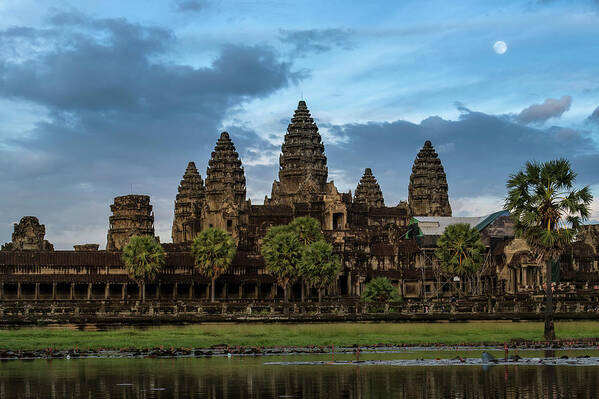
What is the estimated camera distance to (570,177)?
6462 cm

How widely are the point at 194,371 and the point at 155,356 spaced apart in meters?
9.38

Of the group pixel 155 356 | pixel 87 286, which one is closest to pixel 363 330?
pixel 155 356

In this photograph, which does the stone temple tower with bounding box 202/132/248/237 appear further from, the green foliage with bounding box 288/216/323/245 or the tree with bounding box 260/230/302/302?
the tree with bounding box 260/230/302/302

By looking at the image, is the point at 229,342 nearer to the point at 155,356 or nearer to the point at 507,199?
the point at 155,356

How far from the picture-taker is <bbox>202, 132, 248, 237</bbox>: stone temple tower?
172 metres

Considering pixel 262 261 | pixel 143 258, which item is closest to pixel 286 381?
pixel 143 258

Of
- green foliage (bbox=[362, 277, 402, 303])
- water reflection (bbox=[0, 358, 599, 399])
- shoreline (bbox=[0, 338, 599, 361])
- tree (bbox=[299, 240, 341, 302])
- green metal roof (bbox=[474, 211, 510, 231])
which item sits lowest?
water reflection (bbox=[0, 358, 599, 399])

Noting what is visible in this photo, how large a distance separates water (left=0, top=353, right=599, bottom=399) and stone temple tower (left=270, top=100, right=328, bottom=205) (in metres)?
126

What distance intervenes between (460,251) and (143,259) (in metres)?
32.6

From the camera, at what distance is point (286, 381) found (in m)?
41.7

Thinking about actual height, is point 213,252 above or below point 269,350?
above

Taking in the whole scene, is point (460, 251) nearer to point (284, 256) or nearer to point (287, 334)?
point (284, 256)

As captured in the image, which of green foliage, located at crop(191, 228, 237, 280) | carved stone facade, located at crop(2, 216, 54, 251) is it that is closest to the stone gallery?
carved stone facade, located at crop(2, 216, 54, 251)

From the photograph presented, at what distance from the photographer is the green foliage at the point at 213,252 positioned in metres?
114
